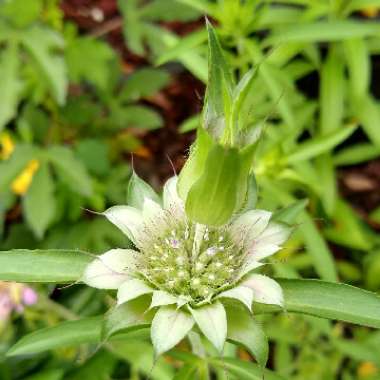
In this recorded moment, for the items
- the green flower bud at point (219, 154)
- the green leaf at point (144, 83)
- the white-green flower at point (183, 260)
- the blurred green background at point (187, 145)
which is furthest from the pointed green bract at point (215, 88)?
the green leaf at point (144, 83)

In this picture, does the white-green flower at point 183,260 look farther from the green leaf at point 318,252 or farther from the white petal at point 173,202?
the green leaf at point 318,252

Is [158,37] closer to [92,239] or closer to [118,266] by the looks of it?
[92,239]

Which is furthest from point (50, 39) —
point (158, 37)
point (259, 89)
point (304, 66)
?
point (304, 66)

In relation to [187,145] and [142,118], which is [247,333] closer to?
[187,145]

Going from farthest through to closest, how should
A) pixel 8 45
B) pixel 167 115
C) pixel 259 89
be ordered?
pixel 167 115, pixel 8 45, pixel 259 89

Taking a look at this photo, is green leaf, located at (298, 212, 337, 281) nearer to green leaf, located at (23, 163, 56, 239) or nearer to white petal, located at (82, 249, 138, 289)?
green leaf, located at (23, 163, 56, 239)

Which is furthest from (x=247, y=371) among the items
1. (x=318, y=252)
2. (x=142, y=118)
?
(x=142, y=118)

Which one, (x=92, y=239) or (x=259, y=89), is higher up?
(x=259, y=89)
